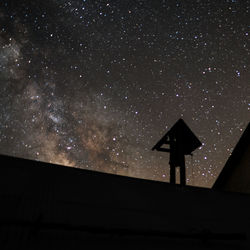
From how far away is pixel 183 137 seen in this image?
9492mm

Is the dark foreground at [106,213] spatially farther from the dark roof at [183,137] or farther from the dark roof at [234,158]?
the dark roof at [234,158]

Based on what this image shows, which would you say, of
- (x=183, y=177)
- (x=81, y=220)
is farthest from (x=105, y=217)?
(x=183, y=177)

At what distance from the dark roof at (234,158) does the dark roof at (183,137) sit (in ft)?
8.76

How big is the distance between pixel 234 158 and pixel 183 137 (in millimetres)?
3317

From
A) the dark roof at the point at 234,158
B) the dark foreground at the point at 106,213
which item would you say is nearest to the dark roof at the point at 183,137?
the dark roof at the point at 234,158

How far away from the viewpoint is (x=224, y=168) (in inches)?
443

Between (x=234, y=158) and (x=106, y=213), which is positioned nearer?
(x=106, y=213)

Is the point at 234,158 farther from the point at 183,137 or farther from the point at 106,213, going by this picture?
the point at 106,213

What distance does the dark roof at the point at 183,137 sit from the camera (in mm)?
9375

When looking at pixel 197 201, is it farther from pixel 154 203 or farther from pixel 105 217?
pixel 105 217

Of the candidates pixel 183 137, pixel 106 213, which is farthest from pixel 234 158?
A: pixel 106 213

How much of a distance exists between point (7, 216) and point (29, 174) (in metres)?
1.16

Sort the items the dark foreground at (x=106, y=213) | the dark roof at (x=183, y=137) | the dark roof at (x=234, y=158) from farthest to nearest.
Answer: the dark roof at (x=234, y=158) → the dark roof at (x=183, y=137) → the dark foreground at (x=106, y=213)

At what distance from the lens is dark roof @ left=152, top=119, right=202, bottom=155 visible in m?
9.38
